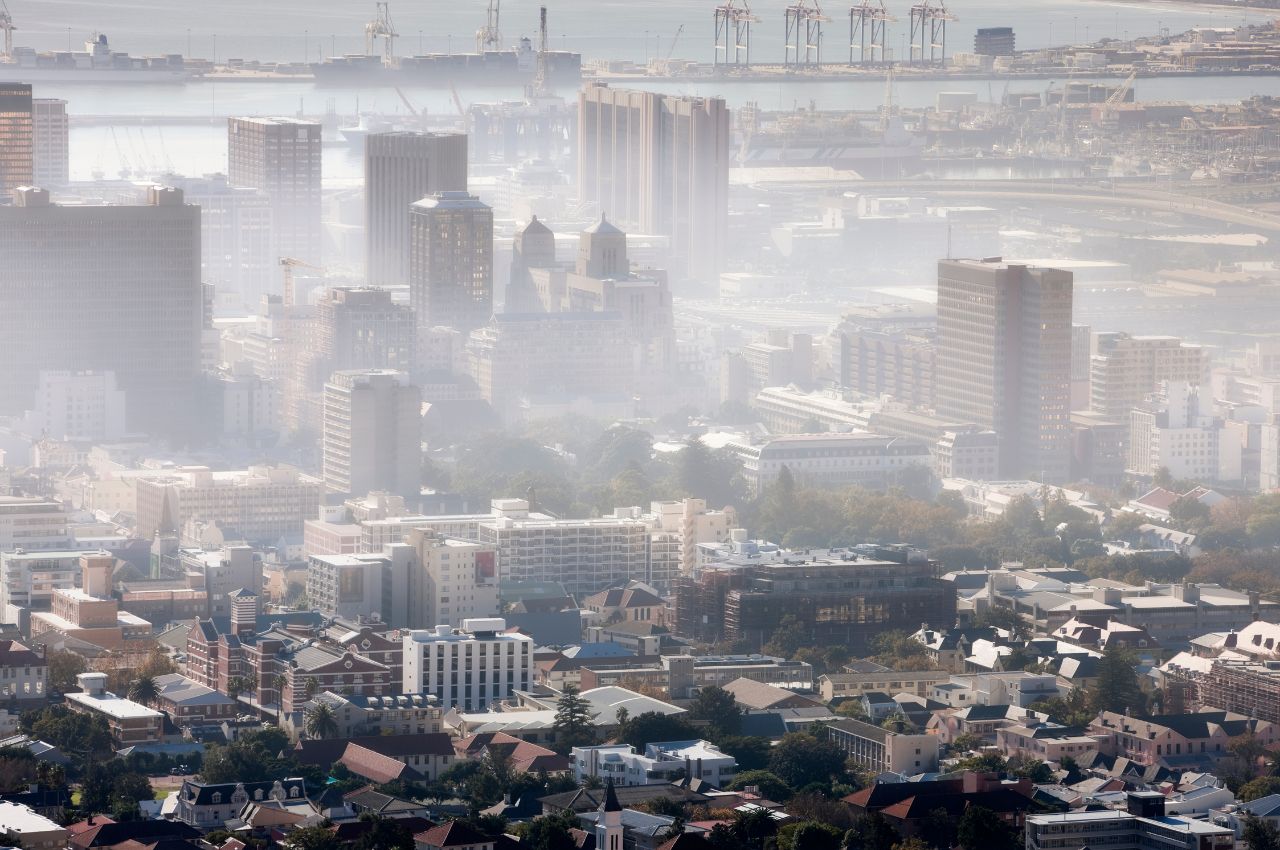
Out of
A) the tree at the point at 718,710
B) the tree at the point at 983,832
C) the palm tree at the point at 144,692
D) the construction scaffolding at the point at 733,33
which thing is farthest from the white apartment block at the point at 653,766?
the construction scaffolding at the point at 733,33

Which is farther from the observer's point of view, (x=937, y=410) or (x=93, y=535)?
(x=937, y=410)

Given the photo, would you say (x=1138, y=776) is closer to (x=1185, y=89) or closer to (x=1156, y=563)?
(x=1156, y=563)

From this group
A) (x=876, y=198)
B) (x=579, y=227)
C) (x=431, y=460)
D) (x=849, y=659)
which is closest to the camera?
(x=849, y=659)

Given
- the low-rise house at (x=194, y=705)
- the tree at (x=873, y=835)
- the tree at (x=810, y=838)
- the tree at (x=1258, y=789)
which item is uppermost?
the tree at (x=810, y=838)

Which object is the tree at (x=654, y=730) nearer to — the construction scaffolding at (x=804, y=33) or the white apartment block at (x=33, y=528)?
the white apartment block at (x=33, y=528)

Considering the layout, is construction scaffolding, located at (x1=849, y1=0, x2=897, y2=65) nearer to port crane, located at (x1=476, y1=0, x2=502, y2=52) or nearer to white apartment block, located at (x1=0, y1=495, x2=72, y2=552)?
port crane, located at (x1=476, y1=0, x2=502, y2=52)

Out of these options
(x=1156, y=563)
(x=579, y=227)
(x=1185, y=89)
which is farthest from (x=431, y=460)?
(x=1185, y=89)

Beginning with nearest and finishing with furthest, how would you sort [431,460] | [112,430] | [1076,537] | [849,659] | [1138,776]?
[1138,776] → [849,659] → [1076,537] → [431,460] → [112,430]
